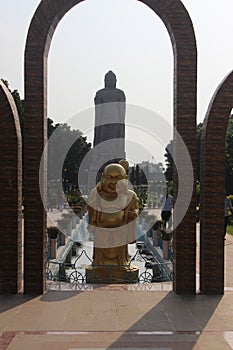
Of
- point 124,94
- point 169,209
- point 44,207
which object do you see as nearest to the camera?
point 44,207

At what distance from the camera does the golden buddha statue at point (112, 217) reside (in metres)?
10.5

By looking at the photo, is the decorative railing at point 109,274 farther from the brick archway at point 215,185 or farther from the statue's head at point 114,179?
the brick archway at point 215,185

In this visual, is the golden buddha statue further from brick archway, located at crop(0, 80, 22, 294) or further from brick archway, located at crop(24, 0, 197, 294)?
brick archway, located at crop(0, 80, 22, 294)

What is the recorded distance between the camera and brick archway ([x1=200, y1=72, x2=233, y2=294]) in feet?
27.5

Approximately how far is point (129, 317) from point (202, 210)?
259cm

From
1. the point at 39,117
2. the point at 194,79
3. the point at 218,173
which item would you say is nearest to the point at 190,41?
the point at 194,79

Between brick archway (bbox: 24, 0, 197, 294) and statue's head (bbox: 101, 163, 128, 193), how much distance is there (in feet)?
7.76

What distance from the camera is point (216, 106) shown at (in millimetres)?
8375

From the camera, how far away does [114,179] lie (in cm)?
1055

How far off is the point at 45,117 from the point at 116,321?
3783 millimetres

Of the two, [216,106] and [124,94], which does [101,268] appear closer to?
[216,106]

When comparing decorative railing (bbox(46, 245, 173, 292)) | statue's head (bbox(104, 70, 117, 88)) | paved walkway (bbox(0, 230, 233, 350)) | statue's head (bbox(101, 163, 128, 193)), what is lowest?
decorative railing (bbox(46, 245, 173, 292))

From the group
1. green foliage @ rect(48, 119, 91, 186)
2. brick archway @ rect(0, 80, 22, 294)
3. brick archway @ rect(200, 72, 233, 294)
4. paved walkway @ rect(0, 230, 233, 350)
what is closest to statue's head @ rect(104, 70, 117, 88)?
brick archway @ rect(200, 72, 233, 294)

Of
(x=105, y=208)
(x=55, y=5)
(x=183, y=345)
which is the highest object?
(x=55, y=5)
